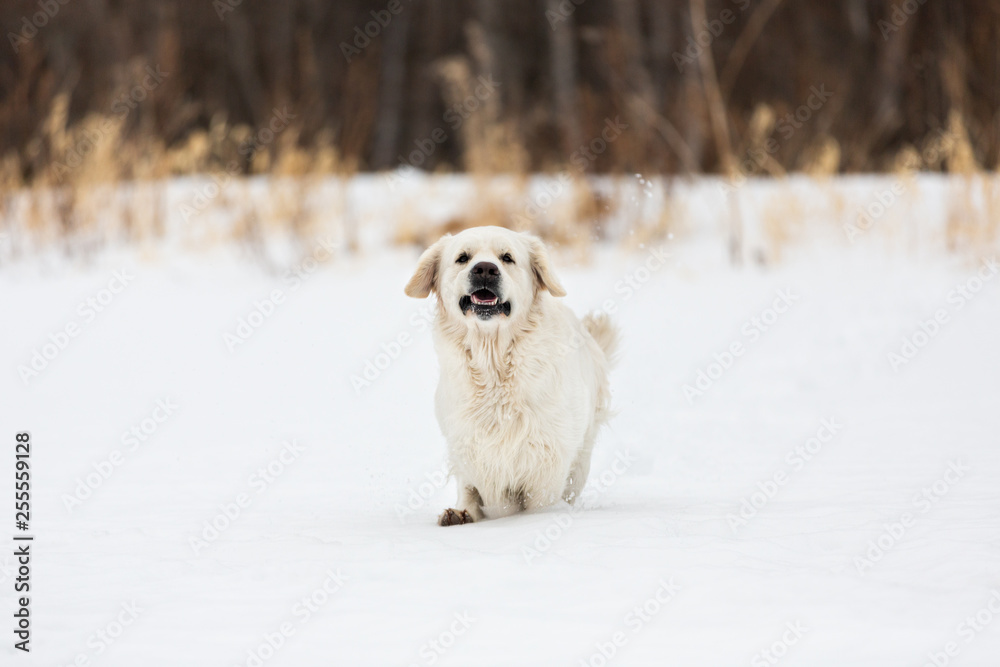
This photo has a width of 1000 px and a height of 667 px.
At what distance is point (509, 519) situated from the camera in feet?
12.3

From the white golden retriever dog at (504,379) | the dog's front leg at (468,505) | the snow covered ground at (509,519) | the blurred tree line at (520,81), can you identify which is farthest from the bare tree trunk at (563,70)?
the dog's front leg at (468,505)

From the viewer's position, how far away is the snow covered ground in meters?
2.46

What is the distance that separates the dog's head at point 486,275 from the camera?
3.78m

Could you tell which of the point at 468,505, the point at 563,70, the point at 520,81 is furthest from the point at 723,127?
the point at 520,81

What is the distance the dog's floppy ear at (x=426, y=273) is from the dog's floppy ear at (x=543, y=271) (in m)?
0.41

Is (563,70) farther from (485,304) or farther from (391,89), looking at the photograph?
(485,304)

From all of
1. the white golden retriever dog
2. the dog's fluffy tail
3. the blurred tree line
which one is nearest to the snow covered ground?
the white golden retriever dog

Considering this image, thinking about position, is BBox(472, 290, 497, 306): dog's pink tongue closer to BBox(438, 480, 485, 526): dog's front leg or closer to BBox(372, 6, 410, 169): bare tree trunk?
BBox(438, 480, 485, 526): dog's front leg

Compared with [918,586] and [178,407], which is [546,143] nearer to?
[178,407]

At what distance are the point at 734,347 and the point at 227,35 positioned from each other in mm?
15169

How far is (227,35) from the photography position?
1931 cm

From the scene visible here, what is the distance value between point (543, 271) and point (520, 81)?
16.1m

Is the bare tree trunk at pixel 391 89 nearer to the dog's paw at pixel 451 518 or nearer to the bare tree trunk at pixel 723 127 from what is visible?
the bare tree trunk at pixel 723 127

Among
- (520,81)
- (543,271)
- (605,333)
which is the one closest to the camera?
(543,271)
